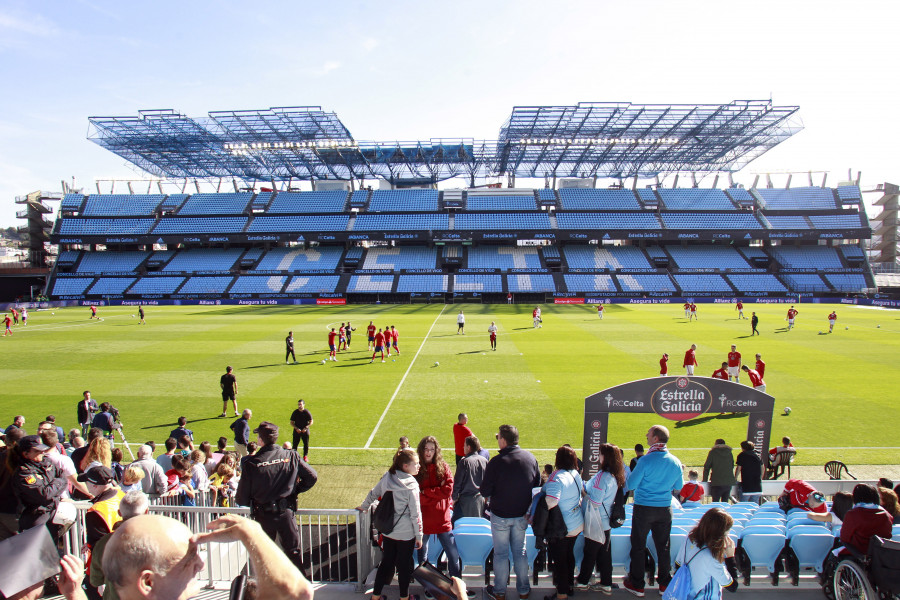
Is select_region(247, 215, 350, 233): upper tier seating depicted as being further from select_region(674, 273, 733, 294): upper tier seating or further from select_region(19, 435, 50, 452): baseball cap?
select_region(19, 435, 50, 452): baseball cap

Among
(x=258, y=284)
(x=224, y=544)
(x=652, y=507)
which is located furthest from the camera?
(x=258, y=284)

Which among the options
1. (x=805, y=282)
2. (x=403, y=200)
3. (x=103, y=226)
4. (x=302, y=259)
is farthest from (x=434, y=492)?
(x=103, y=226)

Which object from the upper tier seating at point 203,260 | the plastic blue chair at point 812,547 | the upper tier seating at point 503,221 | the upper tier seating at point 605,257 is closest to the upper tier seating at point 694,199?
the upper tier seating at point 605,257

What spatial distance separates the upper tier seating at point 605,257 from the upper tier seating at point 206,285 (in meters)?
44.6

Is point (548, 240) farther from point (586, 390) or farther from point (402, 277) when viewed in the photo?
point (586, 390)

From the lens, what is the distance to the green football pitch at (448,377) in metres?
13.0

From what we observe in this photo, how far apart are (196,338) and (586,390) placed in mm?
23688

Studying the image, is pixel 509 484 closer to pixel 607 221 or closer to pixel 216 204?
pixel 607 221

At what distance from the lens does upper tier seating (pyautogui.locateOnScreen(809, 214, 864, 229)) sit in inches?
2470

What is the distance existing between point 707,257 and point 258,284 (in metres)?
59.0

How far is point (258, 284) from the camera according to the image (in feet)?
192

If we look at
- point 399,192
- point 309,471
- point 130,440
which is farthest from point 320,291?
point 309,471

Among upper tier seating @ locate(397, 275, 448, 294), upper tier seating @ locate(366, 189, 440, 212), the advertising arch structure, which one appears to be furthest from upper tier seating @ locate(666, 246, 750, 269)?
the advertising arch structure

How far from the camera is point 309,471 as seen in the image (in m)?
5.57
